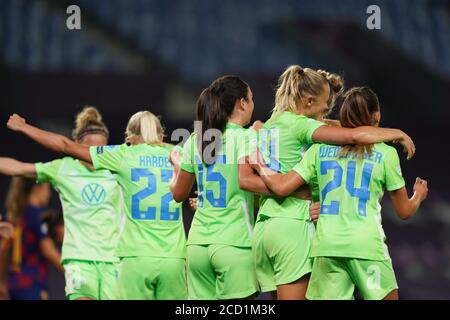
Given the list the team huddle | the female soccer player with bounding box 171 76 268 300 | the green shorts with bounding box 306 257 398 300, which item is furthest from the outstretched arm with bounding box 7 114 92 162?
the green shorts with bounding box 306 257 398 300

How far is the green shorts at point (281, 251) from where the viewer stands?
20.3 ft

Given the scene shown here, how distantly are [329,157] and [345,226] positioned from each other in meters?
0.42

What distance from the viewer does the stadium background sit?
14227 mm

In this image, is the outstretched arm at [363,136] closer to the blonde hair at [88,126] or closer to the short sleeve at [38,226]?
the blonde hair at [88,126]

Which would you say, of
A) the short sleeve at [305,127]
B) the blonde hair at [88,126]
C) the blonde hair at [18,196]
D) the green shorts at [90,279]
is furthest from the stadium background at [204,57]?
the short sleeve at [305,127]

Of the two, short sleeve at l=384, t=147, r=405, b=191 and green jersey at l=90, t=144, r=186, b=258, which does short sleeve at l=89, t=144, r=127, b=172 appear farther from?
short sleeve at l=384, t=147, r=405, b=191

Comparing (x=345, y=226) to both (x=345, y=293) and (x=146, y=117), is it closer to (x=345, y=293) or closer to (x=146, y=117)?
(x=345, y=293)

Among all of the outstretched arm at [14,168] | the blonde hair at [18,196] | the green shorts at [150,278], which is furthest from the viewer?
the blonde hair at [18,196]

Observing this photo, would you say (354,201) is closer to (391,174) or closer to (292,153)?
(391,174)

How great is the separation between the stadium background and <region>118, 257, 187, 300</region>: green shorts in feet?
21.5

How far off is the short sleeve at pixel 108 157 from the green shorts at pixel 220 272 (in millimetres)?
923
